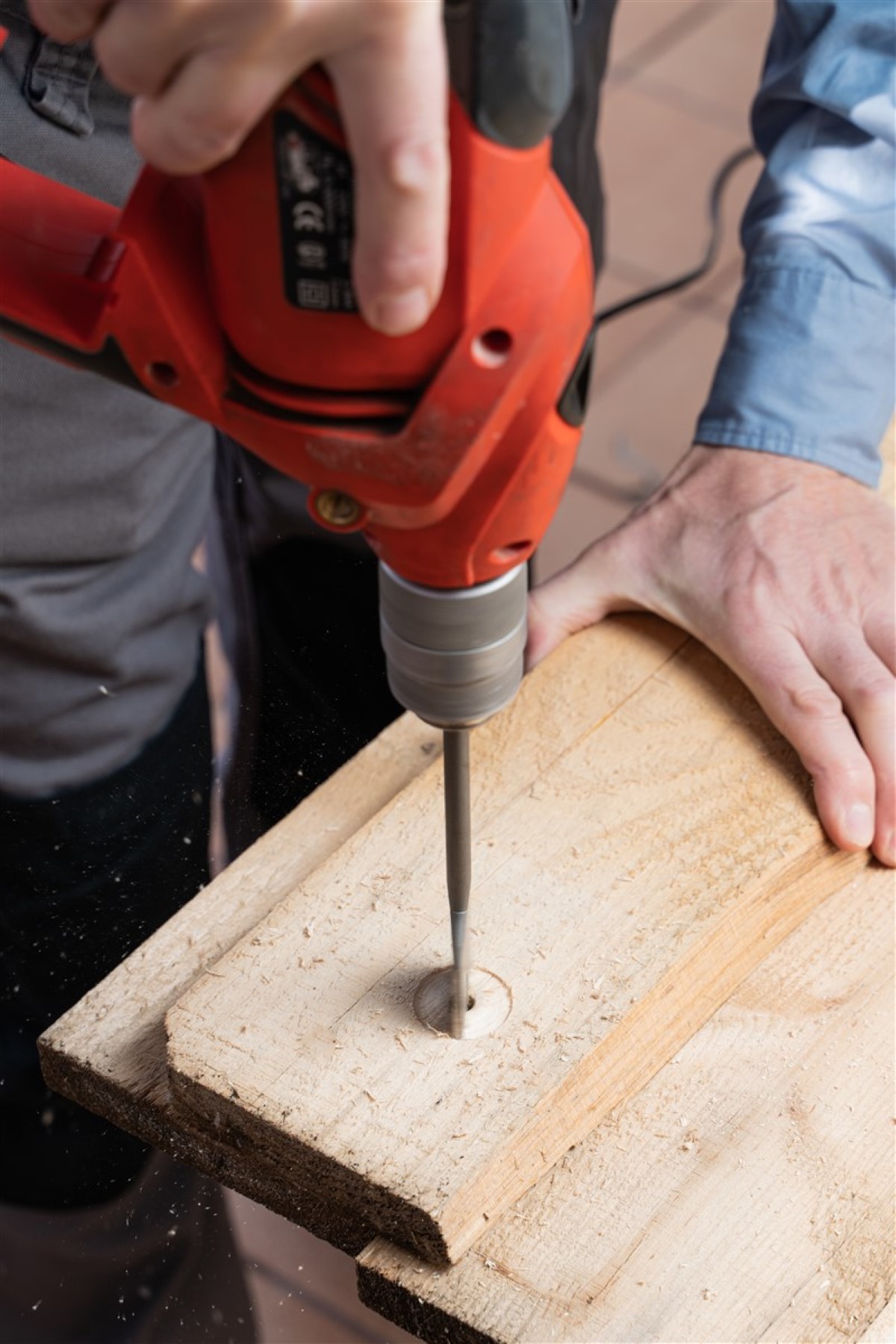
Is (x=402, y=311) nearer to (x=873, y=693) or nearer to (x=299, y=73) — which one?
(x=299, y=73)

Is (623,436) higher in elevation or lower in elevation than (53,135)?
lower

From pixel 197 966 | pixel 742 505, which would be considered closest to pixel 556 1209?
pixel 197 966

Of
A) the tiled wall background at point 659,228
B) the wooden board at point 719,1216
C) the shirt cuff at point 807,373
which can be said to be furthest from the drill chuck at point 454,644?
the tiled wall background at point 659,228

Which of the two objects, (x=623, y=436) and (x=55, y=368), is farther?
(x=623, y=436)

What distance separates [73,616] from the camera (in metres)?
1.13

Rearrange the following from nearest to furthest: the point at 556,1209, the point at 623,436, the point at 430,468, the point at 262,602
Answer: the point at 430,468 → the point at 556,1209 → the point at 262,602 → the point at 623,436

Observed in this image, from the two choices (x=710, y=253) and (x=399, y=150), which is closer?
(x=399, y=150)

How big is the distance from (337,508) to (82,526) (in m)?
0.55

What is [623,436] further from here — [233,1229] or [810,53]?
[233,1229]

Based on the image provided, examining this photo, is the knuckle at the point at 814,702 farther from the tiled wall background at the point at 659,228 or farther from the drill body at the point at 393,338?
the tiled wall background at the point at 659,228

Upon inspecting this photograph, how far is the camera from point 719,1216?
683 mm

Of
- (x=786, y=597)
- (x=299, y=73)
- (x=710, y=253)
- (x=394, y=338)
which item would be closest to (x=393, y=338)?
(x=394, y=338)

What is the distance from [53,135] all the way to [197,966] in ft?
1.80

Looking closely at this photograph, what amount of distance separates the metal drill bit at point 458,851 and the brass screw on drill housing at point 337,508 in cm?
11
